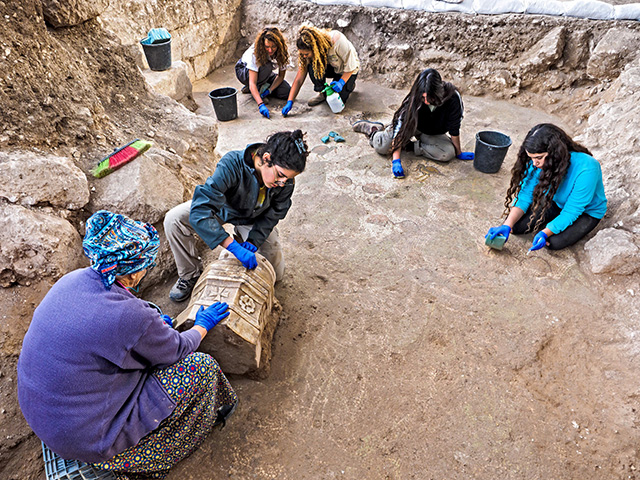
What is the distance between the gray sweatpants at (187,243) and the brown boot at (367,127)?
2.33m

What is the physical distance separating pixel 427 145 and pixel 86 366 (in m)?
3.76

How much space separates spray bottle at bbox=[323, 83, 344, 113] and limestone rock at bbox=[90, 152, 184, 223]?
9.38ft

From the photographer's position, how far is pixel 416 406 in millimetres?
2246

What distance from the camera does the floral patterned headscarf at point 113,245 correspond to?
1.48 metres

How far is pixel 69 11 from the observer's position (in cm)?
301

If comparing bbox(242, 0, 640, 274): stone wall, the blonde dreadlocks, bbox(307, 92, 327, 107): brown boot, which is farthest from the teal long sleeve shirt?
bbox(307, 92, 327, 107): brown boot

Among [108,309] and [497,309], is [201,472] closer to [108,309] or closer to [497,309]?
[108,309]

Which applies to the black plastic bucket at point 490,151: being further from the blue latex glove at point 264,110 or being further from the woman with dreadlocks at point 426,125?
the blue latex glove at point 264,110

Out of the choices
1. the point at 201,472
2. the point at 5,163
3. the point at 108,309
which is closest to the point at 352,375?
the point at 201,472

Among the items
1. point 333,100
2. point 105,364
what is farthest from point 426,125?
point 105,364

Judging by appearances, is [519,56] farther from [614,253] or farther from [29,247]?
[29,247]

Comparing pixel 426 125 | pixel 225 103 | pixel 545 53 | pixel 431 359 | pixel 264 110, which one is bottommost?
pixel 431 359

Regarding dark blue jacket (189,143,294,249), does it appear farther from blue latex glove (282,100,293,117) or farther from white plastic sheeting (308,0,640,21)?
white plastic sheeting (308,0,640,21)

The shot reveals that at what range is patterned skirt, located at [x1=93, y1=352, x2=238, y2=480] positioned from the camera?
5.57 ft
